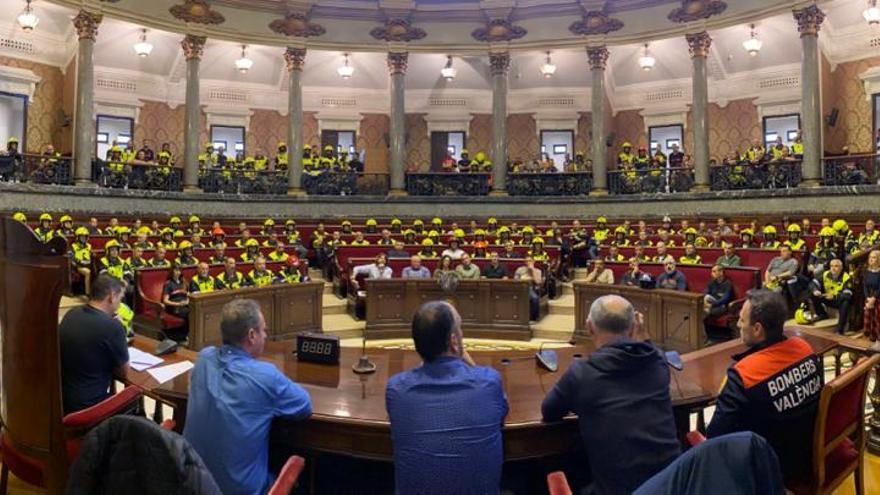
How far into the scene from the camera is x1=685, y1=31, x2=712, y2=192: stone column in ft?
51.8

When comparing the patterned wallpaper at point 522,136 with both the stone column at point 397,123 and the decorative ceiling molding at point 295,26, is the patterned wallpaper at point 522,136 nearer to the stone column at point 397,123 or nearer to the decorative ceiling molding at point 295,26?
the stone column at point 397,123

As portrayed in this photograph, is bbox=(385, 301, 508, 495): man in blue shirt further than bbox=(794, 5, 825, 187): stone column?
No

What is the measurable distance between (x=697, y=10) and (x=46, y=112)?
800 inches

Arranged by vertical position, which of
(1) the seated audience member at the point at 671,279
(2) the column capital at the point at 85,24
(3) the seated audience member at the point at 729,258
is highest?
(2) the column capital at the point at 85,24

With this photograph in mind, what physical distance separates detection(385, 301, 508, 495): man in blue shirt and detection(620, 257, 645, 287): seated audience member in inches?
293

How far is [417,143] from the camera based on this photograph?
22.8 m

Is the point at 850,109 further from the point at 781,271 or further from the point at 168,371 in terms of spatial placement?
the point at 168,371

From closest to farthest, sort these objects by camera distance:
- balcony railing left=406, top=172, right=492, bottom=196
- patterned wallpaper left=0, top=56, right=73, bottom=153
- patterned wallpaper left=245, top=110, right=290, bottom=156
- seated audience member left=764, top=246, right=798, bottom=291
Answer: seated audience member left=764, top=246, right=798, bottom=291, patterned wallpaper left=0, top=56, right=73, bottom=153, balcony railing left=406, top=172, right=492, bottom=196, patterned wallpaper left=245, top=110, right=290, bottom=156

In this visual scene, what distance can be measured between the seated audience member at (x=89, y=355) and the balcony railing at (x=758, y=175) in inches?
627

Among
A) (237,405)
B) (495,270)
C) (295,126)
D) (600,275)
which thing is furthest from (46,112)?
(237,405)

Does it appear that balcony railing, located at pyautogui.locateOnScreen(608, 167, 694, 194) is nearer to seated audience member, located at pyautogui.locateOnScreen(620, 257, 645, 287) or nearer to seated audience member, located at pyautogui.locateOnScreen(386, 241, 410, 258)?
seated audience member, located at pyautogui.locateOnScreen(620, 257, 645, 287)

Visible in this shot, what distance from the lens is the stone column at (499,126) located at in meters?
17.9

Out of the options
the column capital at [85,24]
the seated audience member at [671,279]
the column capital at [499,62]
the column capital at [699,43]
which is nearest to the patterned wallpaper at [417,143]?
the column capital at [499,62]

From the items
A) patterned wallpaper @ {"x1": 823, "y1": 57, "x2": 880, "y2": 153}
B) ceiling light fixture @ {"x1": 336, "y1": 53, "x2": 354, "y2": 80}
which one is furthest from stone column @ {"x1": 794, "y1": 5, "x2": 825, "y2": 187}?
ceiling light fixture @ {"x1": 336, "y1": 53, "x2": 354, "y2": 80}
